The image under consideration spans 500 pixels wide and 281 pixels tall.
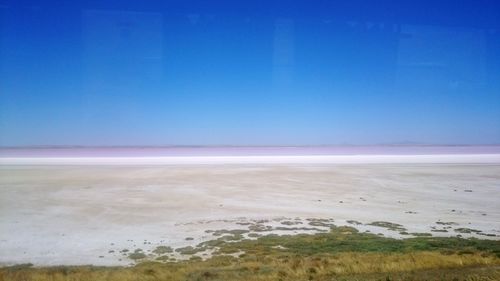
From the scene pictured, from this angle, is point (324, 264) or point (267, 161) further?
point (267, 161)

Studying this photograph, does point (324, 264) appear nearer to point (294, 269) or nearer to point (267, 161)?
point (294, 269)

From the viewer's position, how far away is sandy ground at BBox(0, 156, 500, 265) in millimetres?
10570

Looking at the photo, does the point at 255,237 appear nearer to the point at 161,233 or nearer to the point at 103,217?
Answer: the point at 161,233

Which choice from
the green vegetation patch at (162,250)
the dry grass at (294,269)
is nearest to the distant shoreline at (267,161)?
the green vegetation patch at (162,250)

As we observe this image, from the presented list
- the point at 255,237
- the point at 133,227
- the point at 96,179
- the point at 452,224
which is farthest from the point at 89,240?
the point at 96,179

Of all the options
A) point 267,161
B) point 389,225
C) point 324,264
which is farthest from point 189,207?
point 267,161

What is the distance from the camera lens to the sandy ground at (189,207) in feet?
Answer: 34.7

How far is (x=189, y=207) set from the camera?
51.7 ft

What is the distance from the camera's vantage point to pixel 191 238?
35.5ft

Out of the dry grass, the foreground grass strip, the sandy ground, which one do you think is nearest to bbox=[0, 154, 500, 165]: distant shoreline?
the sandy ground

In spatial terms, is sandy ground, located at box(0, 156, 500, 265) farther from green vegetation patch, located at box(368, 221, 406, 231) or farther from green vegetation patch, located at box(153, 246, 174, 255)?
green vegetation patch, located at box(153, 246, 174, 255)

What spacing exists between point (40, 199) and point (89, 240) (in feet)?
26.3

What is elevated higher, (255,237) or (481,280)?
(481,280)

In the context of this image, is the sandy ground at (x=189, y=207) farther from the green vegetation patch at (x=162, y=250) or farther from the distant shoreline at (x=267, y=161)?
the distant shoreline at (x=267, y=161)
